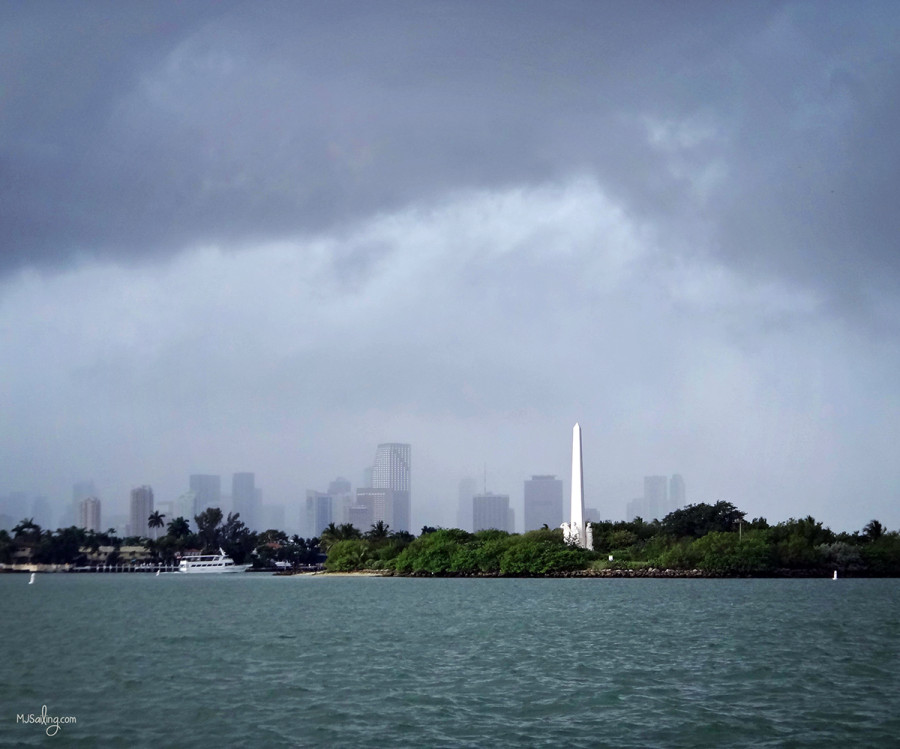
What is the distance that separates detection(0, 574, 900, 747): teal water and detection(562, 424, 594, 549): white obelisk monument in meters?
61.6

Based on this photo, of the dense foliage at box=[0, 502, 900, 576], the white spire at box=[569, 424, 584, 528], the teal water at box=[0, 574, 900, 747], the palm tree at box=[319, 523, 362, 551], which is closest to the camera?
the teal water at box=[0, 574, 900, 747]

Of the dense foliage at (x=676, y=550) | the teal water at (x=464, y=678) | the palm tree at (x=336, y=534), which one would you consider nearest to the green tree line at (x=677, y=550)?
the dense foliage at (x=676, y=550)

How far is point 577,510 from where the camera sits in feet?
417

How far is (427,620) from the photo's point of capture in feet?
177

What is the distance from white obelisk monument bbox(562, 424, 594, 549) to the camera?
4843 inches

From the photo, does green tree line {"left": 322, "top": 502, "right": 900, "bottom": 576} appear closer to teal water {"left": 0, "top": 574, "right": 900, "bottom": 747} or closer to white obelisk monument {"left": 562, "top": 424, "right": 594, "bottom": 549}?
white obelisk monument {"left": 562, "top": 424, "right": 594, "bottom": 549}

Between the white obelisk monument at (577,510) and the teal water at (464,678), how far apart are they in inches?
2423

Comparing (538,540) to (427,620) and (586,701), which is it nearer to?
(427,620)

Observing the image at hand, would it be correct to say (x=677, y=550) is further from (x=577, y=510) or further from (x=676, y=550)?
(x=577, y=510)

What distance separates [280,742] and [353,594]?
67495 mm

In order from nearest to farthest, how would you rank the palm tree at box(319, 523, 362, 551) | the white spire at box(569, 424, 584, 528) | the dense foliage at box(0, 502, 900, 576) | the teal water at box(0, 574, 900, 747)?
the teal water at box(0, 574, 900, 747) < the dense foliage at box(0, 502, 900, 576) < the white spire at box(569, 424, 584, 528) < the palm tree at box(319, 523, 362, 551)

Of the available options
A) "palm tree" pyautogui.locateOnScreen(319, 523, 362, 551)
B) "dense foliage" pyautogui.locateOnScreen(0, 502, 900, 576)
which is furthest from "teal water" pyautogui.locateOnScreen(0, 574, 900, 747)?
"palm tree" pyautogui.locateOnScreen(319, 523, 362, 551)

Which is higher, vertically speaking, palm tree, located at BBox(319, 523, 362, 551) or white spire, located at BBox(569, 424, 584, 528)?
white spire, located at BBox(569, 424, 584, 528)

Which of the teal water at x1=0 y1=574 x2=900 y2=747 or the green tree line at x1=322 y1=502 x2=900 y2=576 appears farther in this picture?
the green tree line at x1=322 y1=502 x2=900 y2=576
